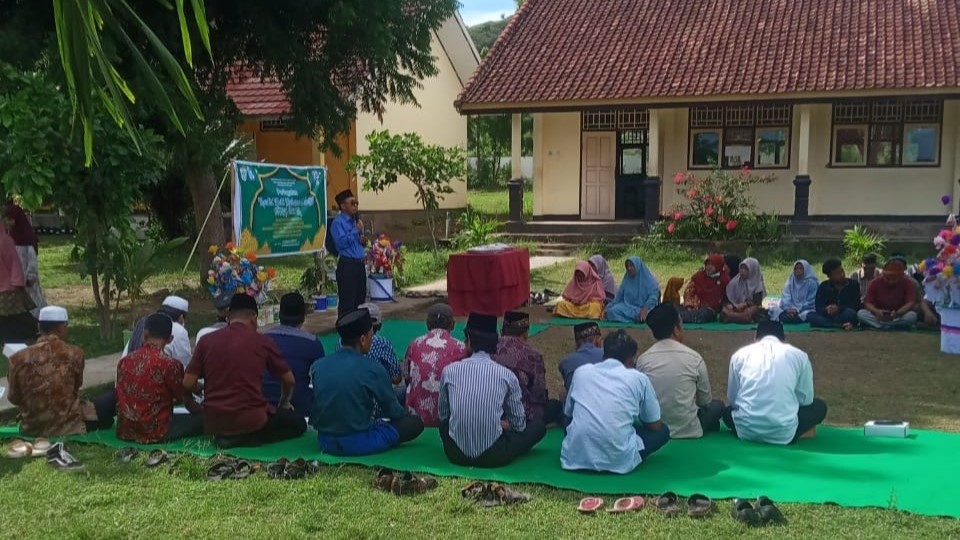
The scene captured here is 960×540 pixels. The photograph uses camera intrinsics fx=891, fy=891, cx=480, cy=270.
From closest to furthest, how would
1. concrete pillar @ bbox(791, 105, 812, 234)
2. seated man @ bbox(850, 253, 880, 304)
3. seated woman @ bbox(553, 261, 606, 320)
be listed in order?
seated man @ bbox(850, 253, 880, 304)
seated woman @ bbox(553, 261, 606, 320)
concrete pillar @ bbox(791, 105, 812, 234)

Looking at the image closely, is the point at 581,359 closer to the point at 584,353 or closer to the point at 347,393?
the point at 584,353

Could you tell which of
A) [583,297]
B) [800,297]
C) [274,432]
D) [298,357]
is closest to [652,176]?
[583,297]

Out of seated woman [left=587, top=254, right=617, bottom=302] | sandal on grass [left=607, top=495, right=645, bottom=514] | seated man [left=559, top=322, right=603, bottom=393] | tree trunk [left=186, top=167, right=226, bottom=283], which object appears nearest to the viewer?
sandal on grass [left=607, top=495, right=645, bottom=514]

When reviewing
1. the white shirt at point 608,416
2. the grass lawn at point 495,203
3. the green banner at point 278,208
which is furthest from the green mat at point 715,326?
the grass lawn at point 495,203

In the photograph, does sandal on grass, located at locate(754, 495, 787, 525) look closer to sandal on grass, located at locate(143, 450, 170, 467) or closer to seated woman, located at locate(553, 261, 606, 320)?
sandal on grass, located at locate(143, 450, 170, 467)

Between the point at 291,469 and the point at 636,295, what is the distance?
22.8 ft

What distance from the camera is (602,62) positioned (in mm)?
19938

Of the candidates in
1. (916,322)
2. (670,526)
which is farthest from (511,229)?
(670,526)

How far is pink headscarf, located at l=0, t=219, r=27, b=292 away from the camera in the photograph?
30.2 feet

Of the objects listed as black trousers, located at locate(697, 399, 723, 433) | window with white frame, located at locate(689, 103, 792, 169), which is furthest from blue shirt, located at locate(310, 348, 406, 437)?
window with white frame, located at locate(689, 103, 792, 169)

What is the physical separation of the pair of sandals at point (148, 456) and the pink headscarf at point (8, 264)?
441 centimetres

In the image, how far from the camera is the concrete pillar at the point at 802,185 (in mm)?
17750

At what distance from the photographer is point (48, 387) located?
605 centimetres

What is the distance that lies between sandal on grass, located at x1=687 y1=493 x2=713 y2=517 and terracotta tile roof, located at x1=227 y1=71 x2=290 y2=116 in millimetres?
16281
